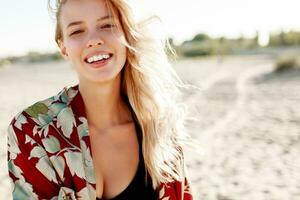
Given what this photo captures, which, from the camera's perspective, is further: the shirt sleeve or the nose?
the nose

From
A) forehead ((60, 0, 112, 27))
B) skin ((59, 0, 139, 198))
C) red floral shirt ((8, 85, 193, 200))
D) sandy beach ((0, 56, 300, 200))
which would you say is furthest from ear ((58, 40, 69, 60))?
sandy beach ((0, 56, 300, 200))

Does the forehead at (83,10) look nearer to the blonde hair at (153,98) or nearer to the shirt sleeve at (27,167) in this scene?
the blonde hair at (153,98)

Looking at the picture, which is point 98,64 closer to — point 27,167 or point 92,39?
point 92,39

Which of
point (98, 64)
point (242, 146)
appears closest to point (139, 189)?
point (98, 64)

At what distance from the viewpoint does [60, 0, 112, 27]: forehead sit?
2.04 metres

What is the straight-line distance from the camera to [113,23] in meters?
2.09

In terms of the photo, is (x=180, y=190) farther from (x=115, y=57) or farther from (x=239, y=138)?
(x=239, y=138)

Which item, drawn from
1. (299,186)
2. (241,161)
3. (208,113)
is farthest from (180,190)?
(208,113)

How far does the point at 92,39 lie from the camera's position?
2.00m

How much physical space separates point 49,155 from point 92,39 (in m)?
0.50

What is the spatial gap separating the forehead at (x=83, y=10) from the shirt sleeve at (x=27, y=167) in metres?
0.50

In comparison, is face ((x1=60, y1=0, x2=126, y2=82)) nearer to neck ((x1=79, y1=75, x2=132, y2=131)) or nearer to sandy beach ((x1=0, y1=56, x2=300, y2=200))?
neck ((x1=79, y1=75, x2=132, y2=131))

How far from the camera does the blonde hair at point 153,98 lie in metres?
2.21

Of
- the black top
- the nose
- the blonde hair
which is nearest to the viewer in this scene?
the nose
